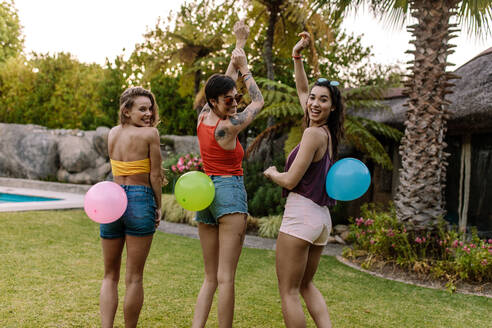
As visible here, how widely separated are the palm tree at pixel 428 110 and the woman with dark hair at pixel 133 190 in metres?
4.22

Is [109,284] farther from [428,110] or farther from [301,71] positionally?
[428,110]

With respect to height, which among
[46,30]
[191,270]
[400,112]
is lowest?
[191,270]

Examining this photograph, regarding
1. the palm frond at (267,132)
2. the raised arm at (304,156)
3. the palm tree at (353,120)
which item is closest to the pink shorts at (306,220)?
the raised arm at (304,156)

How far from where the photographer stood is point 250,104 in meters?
2.64

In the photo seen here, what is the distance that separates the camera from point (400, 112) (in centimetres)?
837

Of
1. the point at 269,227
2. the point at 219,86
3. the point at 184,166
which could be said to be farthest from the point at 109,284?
the point at 184,166

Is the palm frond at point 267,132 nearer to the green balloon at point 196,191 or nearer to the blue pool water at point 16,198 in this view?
the green balloon at point 196,191

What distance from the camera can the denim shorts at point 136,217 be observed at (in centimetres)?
262

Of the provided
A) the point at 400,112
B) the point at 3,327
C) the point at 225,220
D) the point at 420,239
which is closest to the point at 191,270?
the point at 3,327

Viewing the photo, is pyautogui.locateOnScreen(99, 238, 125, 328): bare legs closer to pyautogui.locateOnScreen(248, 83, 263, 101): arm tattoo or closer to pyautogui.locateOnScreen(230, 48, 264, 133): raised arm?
pyautogui.locateOnScreen(230, 48, 264, 133): raised arm

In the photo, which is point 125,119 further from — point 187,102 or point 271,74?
point 187,102

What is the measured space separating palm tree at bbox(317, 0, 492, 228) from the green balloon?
404 centimetres

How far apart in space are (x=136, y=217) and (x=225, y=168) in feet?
2.23

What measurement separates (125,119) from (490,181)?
7.43 meters
